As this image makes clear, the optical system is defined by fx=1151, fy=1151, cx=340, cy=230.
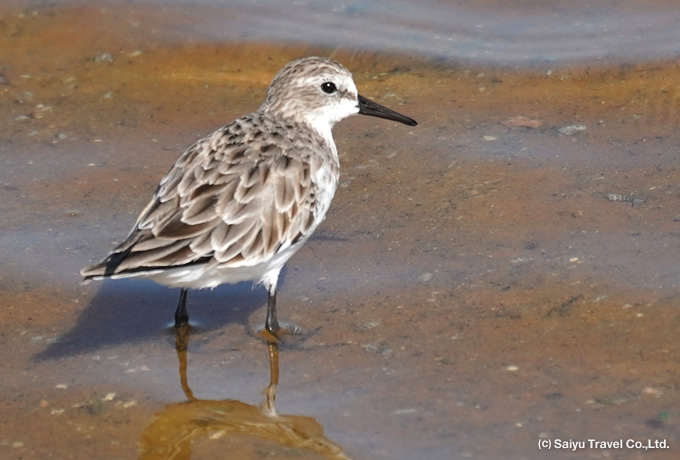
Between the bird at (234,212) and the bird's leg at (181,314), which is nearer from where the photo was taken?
the bird at (234,212)

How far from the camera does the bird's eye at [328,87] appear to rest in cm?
793

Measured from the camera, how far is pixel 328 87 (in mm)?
7949

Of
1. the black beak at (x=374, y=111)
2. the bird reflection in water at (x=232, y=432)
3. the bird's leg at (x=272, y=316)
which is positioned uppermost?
the black beak at (x=374, y=111)

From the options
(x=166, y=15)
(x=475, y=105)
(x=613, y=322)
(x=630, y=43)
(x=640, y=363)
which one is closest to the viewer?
(x=640, y=363)

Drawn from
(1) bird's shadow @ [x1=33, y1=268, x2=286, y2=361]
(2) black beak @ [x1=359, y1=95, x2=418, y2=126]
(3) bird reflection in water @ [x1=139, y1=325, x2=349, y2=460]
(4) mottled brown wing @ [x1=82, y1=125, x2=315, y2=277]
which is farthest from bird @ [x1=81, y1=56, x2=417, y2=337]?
(3) bird reflection in water @ [x1=139, y1=325, x2=349, y2=460]

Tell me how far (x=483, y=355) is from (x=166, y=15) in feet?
19.1

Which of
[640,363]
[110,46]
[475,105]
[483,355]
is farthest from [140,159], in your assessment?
[640,363]

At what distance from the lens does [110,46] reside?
1076 centimetres

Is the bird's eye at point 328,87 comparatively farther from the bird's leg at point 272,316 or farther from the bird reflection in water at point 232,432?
the bird reflection in water at point 232,432

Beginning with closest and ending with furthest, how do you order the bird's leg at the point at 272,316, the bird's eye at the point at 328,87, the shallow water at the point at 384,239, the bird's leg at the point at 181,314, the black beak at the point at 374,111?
the shallow water at the point at 384,239 < the bird's leg at the point at 272,316 < the bird's leg at the point at 181,314 < the bird's eye at the point at 328,87 < the black beak at the point at 374,111

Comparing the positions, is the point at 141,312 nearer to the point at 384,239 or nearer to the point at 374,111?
the point at 384,239

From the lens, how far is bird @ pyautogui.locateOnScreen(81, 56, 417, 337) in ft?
21.6

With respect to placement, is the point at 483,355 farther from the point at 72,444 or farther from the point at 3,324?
the point at 3,324

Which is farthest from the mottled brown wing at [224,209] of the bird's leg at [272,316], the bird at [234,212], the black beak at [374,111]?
the black beak at [374,111]
